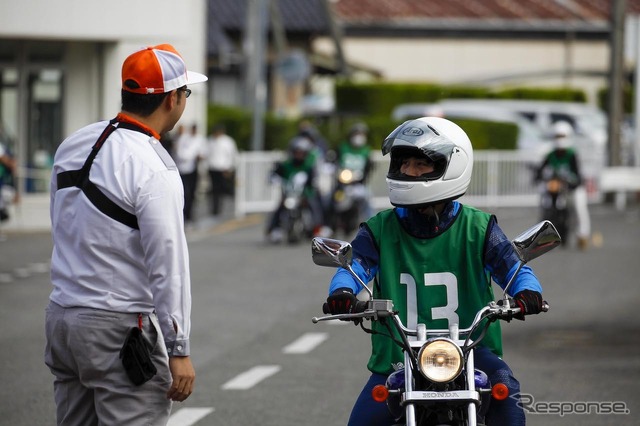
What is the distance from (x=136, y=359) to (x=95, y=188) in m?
0.59

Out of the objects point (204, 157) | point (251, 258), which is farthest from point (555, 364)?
point (204, 157)

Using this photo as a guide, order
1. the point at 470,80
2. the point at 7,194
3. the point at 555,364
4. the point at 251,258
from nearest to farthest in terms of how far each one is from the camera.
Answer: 1. the point at 555,364
2. the point at 251,258
3. the point at 7,194
4. the point at 470,80

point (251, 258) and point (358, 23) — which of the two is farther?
point (358, 23)

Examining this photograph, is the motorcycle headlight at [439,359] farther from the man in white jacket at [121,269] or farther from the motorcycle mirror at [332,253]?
the man in white jacket at [121,269]

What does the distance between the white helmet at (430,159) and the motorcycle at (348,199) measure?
17.1 m

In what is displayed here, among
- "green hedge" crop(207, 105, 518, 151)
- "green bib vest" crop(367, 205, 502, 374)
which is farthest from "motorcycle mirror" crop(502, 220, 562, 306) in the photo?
"green hedge" crop(207, 105, 518, 151)

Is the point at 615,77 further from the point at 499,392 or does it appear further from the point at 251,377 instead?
the point at 499,392

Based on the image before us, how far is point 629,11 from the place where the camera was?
192 ft

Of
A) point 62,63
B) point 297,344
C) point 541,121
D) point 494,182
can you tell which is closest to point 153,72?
point 297,344

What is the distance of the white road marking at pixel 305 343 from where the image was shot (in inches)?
439

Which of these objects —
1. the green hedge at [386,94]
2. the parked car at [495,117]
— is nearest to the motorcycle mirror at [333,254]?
the parked car at [495,117]

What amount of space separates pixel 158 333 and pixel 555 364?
606 cm

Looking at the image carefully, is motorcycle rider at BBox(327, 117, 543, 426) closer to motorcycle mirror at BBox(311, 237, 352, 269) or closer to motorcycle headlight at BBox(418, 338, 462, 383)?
motorcycle mirror at BBox(311, 237, 352, 269)

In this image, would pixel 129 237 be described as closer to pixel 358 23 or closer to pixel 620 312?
pixel 620 312
